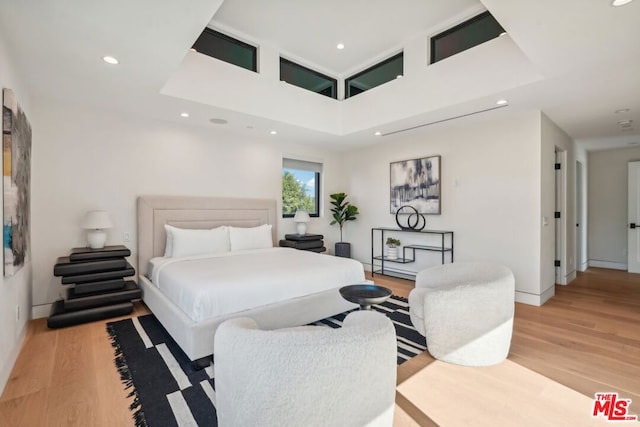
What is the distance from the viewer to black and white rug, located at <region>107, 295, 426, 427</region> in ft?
5.92

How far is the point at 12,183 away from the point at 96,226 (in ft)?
4.19

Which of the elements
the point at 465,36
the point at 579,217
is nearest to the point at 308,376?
the point at 465,36

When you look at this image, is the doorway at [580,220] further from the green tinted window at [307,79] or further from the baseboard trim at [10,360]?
the baseboard trim at [10,360]

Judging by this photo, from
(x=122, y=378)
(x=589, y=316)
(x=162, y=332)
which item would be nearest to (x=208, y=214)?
(x=162, y=332)

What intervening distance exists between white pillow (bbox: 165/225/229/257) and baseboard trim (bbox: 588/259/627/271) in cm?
756

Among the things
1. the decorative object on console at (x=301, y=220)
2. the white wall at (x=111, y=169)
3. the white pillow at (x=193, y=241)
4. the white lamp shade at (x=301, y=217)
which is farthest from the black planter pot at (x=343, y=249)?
the white pillow at (x=193, y=241)

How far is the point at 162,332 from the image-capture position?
2.98 metres

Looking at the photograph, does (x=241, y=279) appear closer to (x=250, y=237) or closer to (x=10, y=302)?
(x=10, y=302)

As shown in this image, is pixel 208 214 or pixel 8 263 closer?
pixel 8 263

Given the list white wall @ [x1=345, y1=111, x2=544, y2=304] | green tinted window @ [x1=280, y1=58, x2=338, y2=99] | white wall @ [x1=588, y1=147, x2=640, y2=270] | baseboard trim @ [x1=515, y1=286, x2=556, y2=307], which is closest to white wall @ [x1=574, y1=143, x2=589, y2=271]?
white wall @ [x1=588, y1=147, x2=640, y2=270]

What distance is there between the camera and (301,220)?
5.36 metres

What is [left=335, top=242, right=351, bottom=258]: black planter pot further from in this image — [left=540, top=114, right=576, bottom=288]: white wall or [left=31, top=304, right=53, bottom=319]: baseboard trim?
[left=31, top=304, right=53, bottom=319]: baseboard trim

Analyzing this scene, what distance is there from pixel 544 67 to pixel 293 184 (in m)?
4.09

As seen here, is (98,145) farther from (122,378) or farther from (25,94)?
(122,378)
